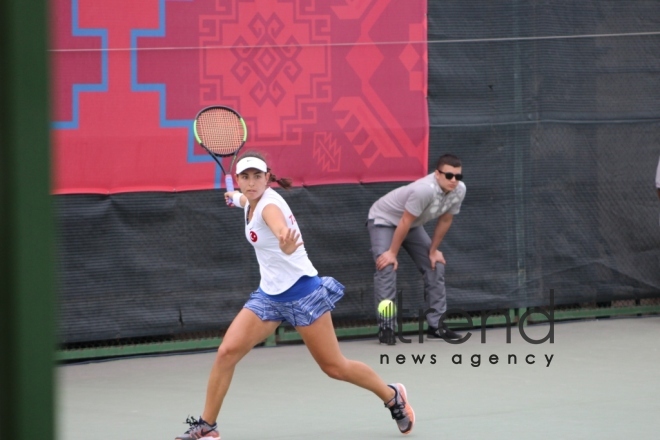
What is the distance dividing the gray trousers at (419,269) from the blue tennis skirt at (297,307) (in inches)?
130

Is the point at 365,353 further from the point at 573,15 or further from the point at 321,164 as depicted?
the point at 573,15

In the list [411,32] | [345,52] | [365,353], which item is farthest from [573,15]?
[365,353]

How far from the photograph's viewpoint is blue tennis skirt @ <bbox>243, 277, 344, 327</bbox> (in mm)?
5955

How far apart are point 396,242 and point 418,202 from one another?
37cm

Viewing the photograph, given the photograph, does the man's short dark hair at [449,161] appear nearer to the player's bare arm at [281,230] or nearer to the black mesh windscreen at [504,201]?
the black mesh windscreen at [504,201]

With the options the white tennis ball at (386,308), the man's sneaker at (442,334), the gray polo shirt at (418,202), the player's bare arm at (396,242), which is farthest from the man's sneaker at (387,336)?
the gray polo shirt at (418,202)

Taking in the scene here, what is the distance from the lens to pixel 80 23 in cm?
840

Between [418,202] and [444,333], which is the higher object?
[418,202]

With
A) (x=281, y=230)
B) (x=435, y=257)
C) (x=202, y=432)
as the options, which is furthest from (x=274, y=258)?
(x=435, y=257)

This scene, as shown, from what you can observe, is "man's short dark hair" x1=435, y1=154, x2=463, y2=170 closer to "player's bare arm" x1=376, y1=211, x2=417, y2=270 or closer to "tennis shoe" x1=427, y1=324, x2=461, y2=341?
"player's bare arm" x1=376, y1=211, x2=417, y2=270

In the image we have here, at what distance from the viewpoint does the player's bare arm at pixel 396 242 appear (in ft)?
30.0

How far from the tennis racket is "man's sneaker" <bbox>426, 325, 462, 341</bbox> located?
305cm

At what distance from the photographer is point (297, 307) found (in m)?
5.97

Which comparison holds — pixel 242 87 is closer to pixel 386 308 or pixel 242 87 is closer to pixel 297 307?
pixel 386 308
